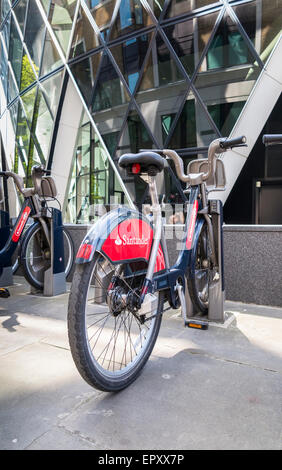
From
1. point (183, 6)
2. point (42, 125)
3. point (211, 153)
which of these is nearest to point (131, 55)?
point (183, 6)

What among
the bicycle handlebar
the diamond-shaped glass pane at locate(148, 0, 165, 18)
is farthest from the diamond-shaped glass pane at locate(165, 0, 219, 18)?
the bicycle handlebar

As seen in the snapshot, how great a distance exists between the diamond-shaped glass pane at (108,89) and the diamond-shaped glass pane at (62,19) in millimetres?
2425

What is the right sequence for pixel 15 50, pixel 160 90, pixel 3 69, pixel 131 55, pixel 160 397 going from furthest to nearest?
pixel 3 69, pixel 15 50, pixel 131 55, pixel 160 90, pixel 160 397

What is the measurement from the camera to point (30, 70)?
14.3m

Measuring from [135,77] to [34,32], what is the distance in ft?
21.4

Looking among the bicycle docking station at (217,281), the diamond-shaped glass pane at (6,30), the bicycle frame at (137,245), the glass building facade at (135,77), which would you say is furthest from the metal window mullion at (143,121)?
the diamond-shaped glass pane at (6,30)

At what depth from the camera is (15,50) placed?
1565 centimetres

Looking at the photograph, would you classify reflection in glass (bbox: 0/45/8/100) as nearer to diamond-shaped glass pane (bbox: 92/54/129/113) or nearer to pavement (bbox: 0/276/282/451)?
diamond-shaped glass pane (bbox: 92/54/129/113)

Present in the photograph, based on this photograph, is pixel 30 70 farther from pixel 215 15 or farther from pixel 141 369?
pixel 141 369

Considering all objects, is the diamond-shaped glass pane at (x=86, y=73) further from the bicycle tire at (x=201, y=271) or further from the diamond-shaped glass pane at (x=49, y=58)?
the bicycle tire at (x=201, y=271)

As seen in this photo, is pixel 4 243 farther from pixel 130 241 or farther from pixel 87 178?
pixel 87 178

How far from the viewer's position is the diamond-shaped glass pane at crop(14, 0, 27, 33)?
1448cm

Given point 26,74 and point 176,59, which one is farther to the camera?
point 26,74

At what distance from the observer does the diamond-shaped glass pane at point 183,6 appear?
8.95 meters
